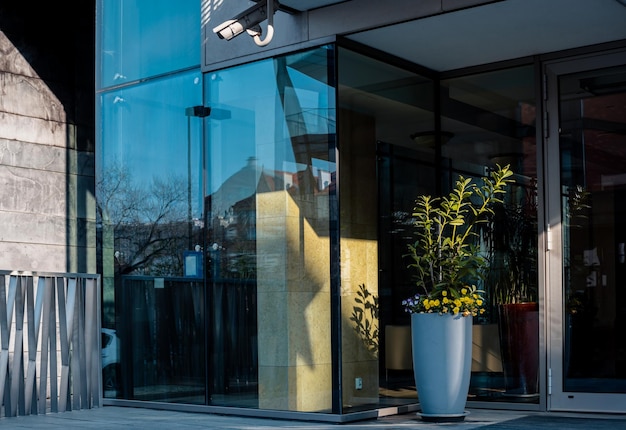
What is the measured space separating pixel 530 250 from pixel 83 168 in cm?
515

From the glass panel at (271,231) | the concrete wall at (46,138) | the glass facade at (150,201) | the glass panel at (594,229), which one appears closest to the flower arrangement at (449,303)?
the glass panel at (271,231)

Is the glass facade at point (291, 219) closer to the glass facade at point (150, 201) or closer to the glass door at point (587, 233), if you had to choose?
the glass facade at point (150, 201)

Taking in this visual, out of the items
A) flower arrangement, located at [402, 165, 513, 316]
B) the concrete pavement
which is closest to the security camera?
flower arrangement, located at [402, 165, 513, 316]

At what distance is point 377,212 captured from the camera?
6.86 m

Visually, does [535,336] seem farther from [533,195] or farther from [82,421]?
[82,421]

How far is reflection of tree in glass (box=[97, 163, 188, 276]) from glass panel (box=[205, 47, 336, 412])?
0.37 meters

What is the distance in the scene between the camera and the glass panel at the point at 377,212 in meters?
6.52

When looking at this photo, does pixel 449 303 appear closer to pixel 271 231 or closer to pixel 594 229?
pixel 594 229

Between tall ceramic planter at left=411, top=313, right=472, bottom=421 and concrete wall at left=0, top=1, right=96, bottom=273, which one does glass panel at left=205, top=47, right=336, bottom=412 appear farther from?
concrete wall at left=0, top=1, right=96, bottom=273

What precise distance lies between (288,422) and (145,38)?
337cm

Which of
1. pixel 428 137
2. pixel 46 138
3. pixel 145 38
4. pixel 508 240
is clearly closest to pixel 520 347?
pixel 508 240

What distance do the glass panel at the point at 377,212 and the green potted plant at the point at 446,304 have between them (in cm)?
Result: 23

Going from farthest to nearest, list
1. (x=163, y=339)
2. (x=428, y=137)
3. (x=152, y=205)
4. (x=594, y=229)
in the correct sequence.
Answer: (x=152, y=205) → (x=163, y=339) → (x=428, y=137) → (x=594, y=229)

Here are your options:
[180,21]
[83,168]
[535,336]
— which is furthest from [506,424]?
[83,168]
